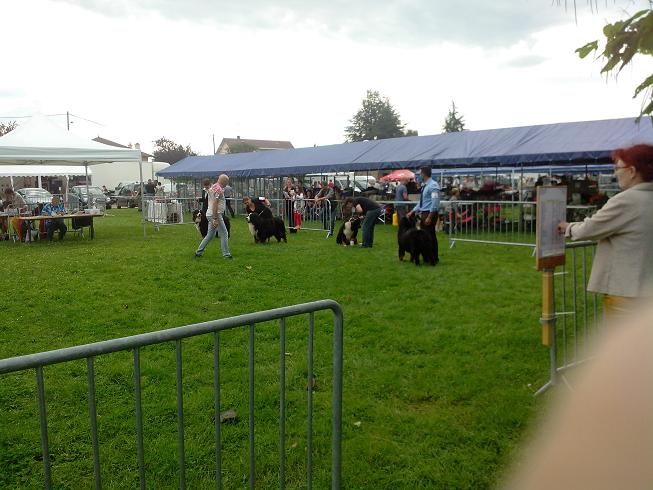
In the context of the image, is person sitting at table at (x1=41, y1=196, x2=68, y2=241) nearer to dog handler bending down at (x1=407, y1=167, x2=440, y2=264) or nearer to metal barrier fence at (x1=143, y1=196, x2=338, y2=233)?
metal barrier fence at (x1=143, y1=196, x2=338, y2=233)

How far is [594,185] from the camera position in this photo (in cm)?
2094

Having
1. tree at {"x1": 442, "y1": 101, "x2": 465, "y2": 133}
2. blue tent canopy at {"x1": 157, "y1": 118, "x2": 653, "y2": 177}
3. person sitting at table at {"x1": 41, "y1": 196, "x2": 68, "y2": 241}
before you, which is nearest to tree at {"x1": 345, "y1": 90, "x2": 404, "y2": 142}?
tree at {"x1": 442, "y1": 101, "x2": 465, "y2": 133}

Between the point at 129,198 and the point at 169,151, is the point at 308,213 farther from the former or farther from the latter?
the point at 169,151

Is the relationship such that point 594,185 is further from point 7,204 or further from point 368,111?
point 368,111

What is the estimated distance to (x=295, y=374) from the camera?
5.11 m

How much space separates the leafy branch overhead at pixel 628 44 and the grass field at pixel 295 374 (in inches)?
95.2

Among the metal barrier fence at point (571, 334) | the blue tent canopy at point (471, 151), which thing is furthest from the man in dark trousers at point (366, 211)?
the metal barrier fence at point (571, 334)

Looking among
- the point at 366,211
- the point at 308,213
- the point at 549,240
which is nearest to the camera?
the point at 549,240

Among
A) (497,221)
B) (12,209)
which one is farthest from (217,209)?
(12,209)

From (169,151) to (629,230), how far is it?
86925 millimetres

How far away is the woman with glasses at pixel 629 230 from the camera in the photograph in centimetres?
382

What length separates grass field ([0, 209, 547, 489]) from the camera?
12.0 ft

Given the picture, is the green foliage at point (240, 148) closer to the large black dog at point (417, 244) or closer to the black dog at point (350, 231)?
the black dog at point (350, 231)

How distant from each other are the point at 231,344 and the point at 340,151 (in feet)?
59.3
